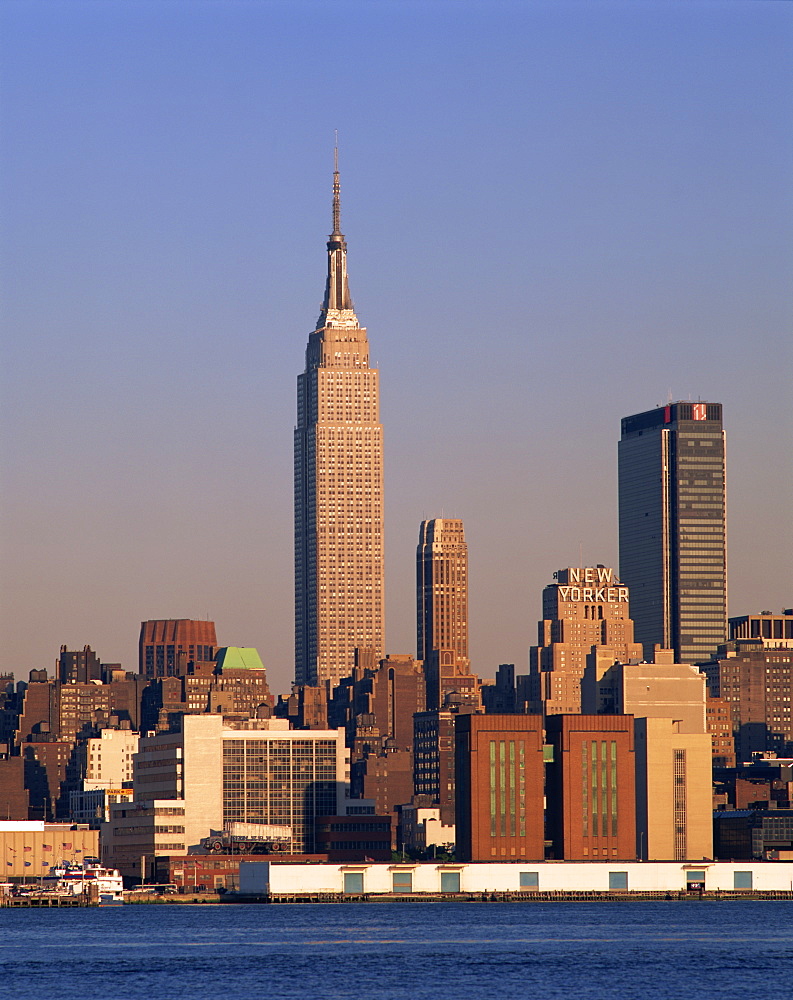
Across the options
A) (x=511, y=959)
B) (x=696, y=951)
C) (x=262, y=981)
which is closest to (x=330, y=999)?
(x=262, y=981)

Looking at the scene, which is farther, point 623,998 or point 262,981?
point 262,981

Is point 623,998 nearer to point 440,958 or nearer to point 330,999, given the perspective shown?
point 330,999

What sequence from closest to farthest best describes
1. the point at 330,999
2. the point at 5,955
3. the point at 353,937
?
1. the point at 330,999
2. the point at 5,955
3. the point at 353,937

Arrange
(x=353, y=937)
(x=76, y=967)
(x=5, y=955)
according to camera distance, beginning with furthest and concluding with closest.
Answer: (x=353, y=937), (x=5, y=955), (x=76, y=967)

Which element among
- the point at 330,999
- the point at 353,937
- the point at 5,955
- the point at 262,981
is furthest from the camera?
the point at 353,937

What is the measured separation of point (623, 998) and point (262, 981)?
85.1ft

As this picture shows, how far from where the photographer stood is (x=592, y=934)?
198750 mm

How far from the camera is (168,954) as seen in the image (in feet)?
582

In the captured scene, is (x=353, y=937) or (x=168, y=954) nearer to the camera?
(x=168, y=954)

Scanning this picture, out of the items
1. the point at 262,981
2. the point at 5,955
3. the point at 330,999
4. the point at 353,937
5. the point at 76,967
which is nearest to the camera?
the point at 330,999

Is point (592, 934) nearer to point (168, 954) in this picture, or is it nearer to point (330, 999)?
point (168, 954)

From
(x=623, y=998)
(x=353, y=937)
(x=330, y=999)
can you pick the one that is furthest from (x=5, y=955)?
(x=623, y=998)

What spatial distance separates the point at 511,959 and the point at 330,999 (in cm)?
3093

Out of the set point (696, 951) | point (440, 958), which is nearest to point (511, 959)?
point (440, 958)
